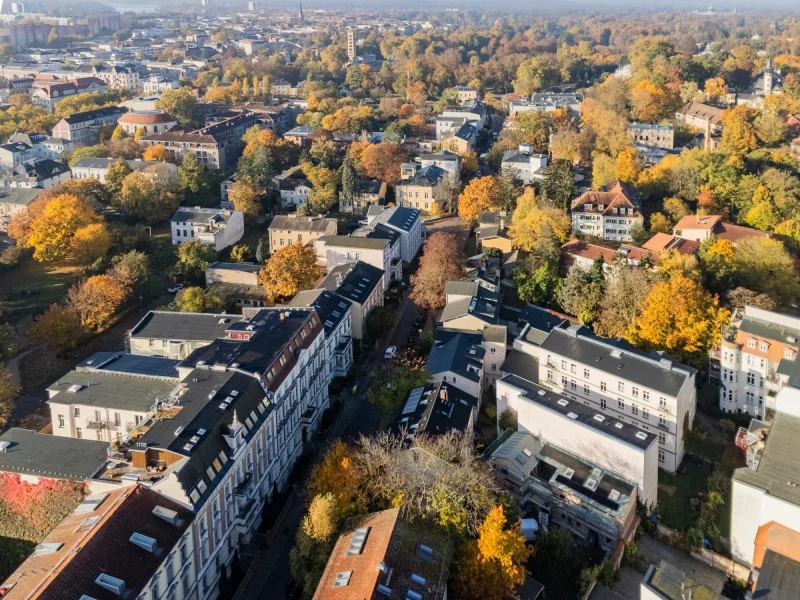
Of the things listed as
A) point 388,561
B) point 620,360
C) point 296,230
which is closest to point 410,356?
point 620,360

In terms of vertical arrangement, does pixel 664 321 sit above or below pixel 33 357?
above

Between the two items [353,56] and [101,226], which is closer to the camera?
[101,226]

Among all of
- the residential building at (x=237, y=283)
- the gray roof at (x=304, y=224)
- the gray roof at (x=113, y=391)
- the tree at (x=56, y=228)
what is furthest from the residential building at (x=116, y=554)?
the tree at (x=56, y=228)

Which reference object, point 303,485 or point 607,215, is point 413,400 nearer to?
point 303,485

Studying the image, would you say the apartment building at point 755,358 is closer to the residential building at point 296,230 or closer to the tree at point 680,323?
the tree at point 680,323

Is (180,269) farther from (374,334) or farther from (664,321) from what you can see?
(664,321)

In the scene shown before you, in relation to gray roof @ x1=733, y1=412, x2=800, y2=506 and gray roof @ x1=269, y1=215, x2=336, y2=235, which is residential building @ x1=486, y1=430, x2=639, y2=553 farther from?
gray roof @ x1=269, y1=215, x2=336, y2=235

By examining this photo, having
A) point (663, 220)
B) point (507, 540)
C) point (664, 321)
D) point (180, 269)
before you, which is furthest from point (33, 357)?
point (663, 220)
